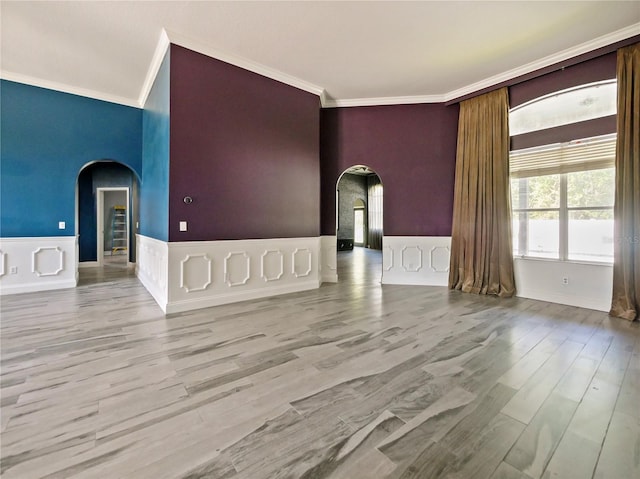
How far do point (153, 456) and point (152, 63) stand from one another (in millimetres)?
5047

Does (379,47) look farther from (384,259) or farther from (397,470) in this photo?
(397,470)

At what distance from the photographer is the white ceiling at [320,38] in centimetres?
318

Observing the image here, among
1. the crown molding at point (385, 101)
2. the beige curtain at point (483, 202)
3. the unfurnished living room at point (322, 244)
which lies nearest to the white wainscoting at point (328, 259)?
the unfurnished living room at point (322, 244)

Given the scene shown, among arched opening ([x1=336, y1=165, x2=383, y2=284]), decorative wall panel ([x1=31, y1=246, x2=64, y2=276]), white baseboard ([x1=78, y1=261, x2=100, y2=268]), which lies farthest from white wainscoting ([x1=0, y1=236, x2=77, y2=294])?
arched opening ([x1=336, y1=165, x2=383, y2=284])

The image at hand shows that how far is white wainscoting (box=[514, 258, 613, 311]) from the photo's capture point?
3818 millimetres

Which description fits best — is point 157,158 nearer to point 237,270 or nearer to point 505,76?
point 237,270

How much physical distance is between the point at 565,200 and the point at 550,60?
200cm

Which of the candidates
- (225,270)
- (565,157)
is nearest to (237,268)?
(225,270)

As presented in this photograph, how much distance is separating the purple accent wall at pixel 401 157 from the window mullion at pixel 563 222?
1.60 metres

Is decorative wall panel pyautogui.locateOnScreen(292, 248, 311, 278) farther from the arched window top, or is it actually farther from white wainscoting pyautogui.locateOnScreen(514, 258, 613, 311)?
the arched window top

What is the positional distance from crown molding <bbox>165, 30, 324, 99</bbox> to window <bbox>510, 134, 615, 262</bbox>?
11.8 ft

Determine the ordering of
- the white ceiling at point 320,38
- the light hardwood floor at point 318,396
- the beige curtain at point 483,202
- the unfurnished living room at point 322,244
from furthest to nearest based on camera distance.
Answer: the beige curtain at point 483,202
the white ceiling at point 320,38
the unfurnished living room at point 322,244
the light hardwood floor at point 318,396

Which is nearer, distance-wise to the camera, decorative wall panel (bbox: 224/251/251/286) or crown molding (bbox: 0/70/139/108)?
decorative wall panel (bbox: 224/251/251/286)

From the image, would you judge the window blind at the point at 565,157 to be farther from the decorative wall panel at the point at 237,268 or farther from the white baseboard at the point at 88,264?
the white baseboard at the point at 88,264
